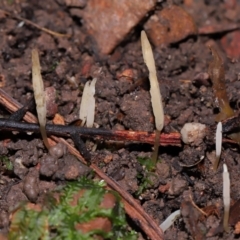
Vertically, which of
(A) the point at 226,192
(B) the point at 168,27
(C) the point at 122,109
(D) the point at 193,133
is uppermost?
(B) the point at 168,27

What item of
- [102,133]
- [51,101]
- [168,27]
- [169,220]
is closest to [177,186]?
Result: [169,220]

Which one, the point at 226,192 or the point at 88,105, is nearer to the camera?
the point at 226,192

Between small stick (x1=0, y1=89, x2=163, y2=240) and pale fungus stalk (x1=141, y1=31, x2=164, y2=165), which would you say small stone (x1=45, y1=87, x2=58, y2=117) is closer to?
small stick (x1=0, y1=89, x2=163, y2=240)

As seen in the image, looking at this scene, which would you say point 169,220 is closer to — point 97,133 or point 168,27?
point 97,133

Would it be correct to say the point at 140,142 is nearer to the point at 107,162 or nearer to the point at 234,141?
the point at 107,162

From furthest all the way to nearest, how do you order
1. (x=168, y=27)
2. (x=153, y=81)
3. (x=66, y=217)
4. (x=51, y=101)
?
(x=168, y=27) < (x=51, y=101) < (x=153, y=81) < (x=66, y=217)

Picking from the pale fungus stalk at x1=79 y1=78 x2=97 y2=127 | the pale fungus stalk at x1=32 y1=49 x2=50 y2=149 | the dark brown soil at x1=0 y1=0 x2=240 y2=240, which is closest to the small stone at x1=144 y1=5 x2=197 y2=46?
the dark brown soil at x1=0 y1=0 x2=240 y2=240

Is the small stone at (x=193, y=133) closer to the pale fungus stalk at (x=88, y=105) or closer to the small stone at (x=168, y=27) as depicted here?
the pale fungus stalk at (x=88, y=105)
